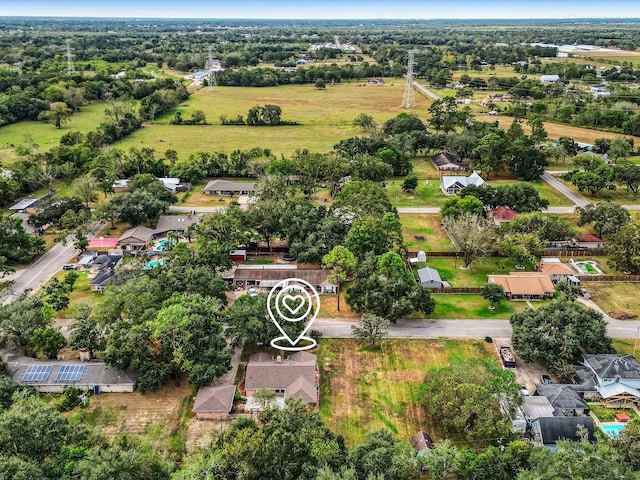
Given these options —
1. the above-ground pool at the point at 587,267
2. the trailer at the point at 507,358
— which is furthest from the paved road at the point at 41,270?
the above-ground pool at the point at 587,267

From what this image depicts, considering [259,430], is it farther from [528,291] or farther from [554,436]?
[528,291]

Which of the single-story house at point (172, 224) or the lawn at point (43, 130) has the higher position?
the single-story house at point (172, 224)

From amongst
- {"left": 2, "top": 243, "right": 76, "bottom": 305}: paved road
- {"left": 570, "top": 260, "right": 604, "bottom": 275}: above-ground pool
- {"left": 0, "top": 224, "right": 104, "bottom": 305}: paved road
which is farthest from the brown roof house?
{"left": 570, "top": 260, "right": 604, "bottom": 275}: above-ground pool

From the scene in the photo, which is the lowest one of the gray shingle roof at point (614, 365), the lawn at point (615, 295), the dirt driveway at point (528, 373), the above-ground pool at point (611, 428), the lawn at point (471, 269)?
the lawn at point (471, 269)

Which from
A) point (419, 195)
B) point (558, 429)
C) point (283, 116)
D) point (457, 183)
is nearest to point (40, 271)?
point (558, 429)

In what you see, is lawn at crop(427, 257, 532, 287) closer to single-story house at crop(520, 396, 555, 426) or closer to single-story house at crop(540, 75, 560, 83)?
single-story house at crop(520, 396, 555, 426)

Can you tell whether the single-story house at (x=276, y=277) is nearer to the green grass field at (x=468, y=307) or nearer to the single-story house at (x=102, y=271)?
the green grass field at (x=468, y=307)
